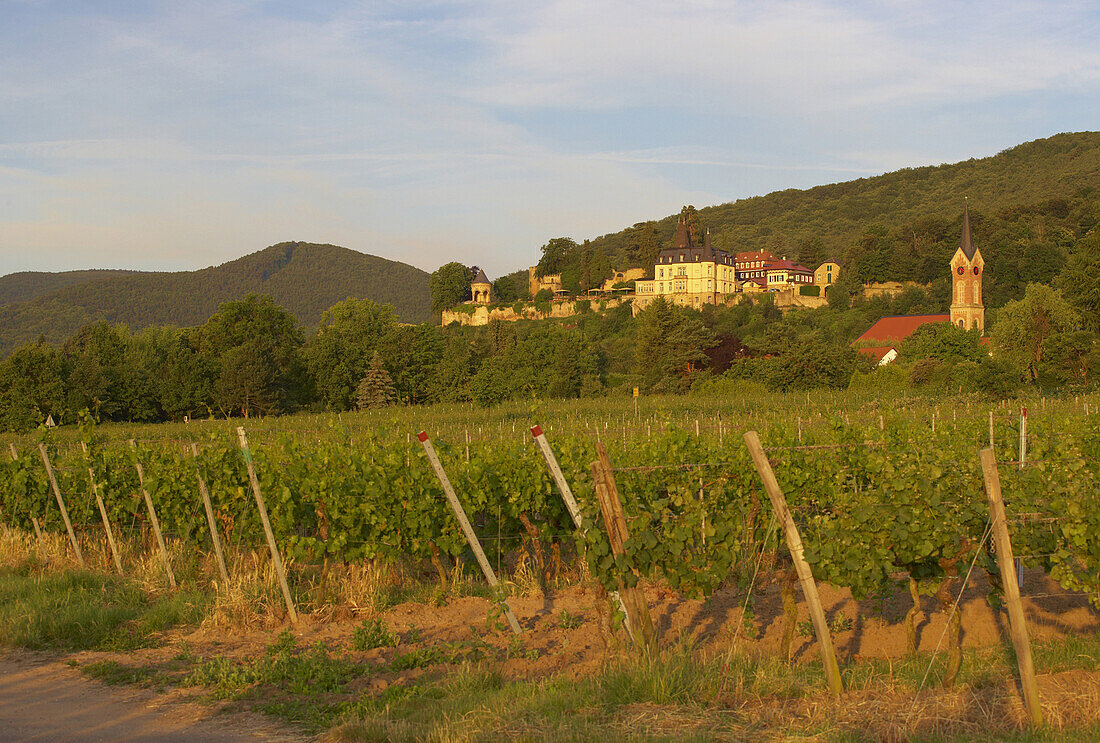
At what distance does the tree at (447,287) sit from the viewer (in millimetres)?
103688

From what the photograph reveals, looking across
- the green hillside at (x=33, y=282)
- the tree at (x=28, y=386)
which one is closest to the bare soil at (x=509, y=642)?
the tree at (x=28, y=386)

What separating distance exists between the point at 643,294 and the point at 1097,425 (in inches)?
3246

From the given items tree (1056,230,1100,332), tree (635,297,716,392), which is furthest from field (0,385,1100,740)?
tree (635,297,716,392)

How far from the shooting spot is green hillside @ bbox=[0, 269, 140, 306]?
132500mm

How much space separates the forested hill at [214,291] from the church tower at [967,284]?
60555mm

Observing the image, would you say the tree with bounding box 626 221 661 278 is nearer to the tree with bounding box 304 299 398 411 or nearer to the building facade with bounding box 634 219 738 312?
the building facade with bounding box 634 219 738 312

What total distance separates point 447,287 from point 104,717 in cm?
10029

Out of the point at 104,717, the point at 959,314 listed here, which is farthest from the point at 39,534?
the point at 959,314

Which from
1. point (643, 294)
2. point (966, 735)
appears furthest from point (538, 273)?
point (966, 735)

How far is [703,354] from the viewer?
169ft

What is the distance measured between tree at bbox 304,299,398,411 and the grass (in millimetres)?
48834

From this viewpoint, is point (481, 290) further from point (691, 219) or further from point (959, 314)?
point (959, 314)

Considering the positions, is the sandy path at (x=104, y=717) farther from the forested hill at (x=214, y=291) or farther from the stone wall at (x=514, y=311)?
the forested hill at (x=214, y=291)

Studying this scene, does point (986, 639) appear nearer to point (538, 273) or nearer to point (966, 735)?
point (966, 735)
